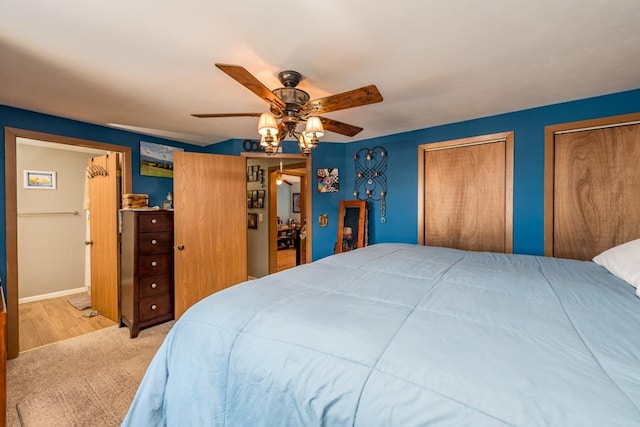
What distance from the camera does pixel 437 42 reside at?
57.4 inches

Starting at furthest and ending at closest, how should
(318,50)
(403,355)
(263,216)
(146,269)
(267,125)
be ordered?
(263,216), (146,269), (267,125), (318,50), (403,355)

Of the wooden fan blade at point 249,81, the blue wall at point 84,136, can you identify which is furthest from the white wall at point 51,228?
the wooden fan blade at point 249,81

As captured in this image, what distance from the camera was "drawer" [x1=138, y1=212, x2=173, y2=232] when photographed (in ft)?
8.95

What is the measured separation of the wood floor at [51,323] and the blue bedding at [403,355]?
8.31 feet

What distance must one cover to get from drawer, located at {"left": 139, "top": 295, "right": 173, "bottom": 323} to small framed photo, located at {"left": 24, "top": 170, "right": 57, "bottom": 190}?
8.89 feet

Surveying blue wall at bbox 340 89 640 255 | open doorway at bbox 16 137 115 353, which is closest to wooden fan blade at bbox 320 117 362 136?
blue wall at bbox 340 89 640 255

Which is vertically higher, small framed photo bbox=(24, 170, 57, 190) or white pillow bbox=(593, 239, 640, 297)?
small framed photo bbox=(24, 170, 57, 190)

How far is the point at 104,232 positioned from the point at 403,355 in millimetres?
3737

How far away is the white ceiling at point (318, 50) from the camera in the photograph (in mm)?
1218

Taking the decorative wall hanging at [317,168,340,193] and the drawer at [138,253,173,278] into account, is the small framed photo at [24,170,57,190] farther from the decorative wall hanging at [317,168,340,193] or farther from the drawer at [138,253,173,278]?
the decorative wall hanging at [317,168,340,193]

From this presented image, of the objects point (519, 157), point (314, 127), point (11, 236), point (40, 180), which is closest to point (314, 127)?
point (314, 127)

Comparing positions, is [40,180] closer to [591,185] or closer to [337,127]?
[337,127]

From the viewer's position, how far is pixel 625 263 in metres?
1.36

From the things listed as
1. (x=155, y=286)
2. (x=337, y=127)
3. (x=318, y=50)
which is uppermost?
(x=318, y=50)
